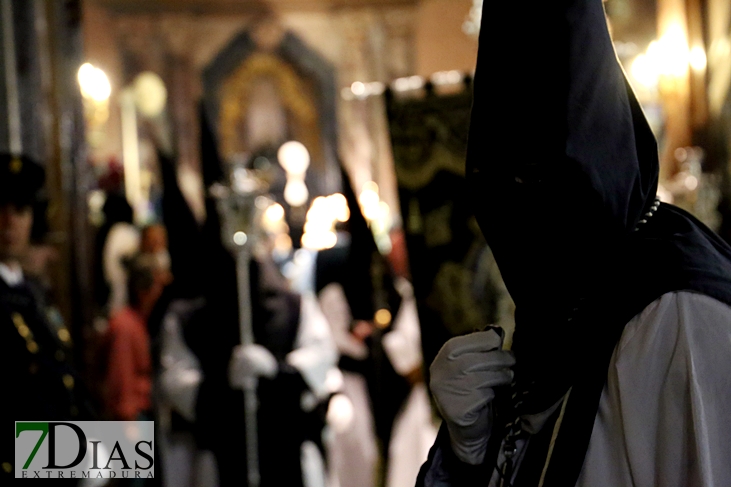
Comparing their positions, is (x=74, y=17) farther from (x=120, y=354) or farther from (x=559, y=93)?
(x=559, y=93)

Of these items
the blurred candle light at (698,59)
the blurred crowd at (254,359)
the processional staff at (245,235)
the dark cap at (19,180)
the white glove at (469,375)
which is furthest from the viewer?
the blurred candle light at (698,59)

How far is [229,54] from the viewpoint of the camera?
46.3 feet

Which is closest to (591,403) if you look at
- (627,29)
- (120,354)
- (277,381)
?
(277,381)

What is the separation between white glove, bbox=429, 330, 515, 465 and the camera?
58.5 inches

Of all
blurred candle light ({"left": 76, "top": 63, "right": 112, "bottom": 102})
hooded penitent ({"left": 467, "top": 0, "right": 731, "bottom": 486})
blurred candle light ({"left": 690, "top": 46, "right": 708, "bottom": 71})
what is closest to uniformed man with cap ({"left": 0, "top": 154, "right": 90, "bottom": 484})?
hooded penitent ({"left": 467, "top": 0, "right": 731, "bottom": 486})

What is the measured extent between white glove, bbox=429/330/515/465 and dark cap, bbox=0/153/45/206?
9.00ft

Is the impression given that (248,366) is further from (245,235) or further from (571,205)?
(571,205)

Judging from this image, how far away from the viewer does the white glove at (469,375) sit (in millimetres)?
1485

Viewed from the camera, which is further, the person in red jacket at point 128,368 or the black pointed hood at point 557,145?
the person in red jacket at point 128,368

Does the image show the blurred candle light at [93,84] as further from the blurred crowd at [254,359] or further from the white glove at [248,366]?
the white glove at [248,366]

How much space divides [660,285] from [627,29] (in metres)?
9.36

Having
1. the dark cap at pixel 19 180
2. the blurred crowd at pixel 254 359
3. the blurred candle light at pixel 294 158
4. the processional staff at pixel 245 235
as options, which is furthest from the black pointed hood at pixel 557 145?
the blurred candle light at pixel 294 158

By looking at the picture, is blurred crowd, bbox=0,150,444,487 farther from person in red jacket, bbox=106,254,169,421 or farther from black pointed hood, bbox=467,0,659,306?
black pointed hood, bbox=467,0,659,306

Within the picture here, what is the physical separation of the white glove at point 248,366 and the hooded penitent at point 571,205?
3.20 metres
